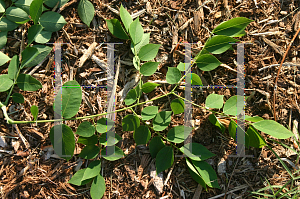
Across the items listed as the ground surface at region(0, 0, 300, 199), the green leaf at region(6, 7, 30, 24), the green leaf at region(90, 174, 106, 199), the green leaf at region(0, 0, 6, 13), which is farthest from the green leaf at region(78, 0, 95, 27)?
the green leaf at region(90, 174, 106, 199)

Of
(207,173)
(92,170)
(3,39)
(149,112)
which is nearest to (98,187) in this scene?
(92,170)

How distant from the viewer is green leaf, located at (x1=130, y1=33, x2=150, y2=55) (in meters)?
1.14

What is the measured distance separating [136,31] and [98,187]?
0.82 meters

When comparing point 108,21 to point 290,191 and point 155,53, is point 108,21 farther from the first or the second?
point 290,191

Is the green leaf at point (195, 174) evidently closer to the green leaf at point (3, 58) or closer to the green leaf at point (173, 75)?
the green leaf at point (173, 75)

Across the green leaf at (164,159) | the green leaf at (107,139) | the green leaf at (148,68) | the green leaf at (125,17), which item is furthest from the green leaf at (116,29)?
the green leaf at (164,159)

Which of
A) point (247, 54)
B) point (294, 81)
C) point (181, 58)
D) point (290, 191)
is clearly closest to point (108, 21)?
point (181, 58)

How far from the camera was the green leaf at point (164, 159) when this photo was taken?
1.13 metres

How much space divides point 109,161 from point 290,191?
3.12 ft

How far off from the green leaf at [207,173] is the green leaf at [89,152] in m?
0.51

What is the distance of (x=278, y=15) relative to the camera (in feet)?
4.09

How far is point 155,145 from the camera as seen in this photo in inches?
45.4

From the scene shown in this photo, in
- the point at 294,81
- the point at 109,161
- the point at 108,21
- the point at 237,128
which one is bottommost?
the point at 109,161

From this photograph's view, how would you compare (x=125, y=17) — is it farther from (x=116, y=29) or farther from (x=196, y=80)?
(x=196, y=80)
